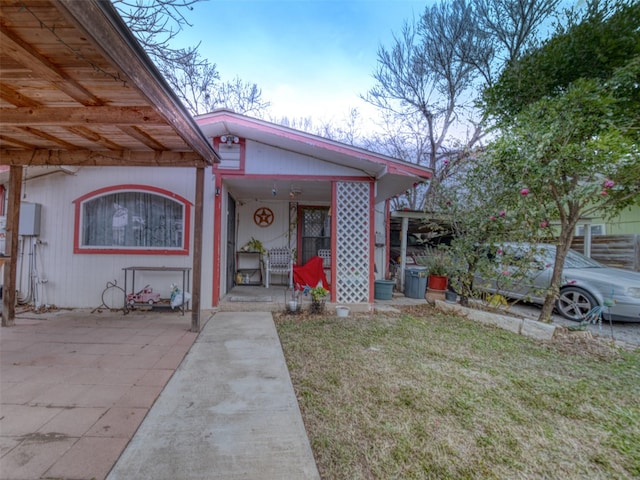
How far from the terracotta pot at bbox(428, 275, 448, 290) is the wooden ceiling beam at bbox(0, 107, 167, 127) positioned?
212 inches

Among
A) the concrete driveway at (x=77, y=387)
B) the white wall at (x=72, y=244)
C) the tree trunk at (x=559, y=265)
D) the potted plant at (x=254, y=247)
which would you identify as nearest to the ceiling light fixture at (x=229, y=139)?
the white wall at (x=72, y=244)

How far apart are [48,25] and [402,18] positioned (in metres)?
11.7

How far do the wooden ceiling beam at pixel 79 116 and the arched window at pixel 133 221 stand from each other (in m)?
2.24

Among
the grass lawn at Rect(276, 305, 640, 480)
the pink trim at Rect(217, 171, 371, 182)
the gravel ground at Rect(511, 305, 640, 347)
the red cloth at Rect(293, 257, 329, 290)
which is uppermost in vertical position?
the pink trim at Rect(217, 171, 371, 182)

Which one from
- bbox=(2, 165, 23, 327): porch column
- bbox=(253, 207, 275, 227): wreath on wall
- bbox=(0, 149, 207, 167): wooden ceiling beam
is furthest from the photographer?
bbox=(253, 207, 275, 227): wreath on wall

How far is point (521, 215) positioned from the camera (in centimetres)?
434

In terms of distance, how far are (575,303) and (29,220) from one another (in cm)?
930

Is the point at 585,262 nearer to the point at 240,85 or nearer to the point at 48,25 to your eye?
the point at 48,25

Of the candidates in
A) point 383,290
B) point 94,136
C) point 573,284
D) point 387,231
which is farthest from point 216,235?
point 573,284

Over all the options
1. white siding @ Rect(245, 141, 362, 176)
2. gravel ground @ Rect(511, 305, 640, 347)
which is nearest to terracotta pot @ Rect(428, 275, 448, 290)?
gravel ground @ Rect(511, 305, 640, 347)

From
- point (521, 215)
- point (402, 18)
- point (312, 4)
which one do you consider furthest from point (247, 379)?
point (402, 18)

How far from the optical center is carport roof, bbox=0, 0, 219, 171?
1.59 meters

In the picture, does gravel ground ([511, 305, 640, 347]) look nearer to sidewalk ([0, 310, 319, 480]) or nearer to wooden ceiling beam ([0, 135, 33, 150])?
sidewalk ([0, 310, 319, 480])

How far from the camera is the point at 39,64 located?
195 cm
